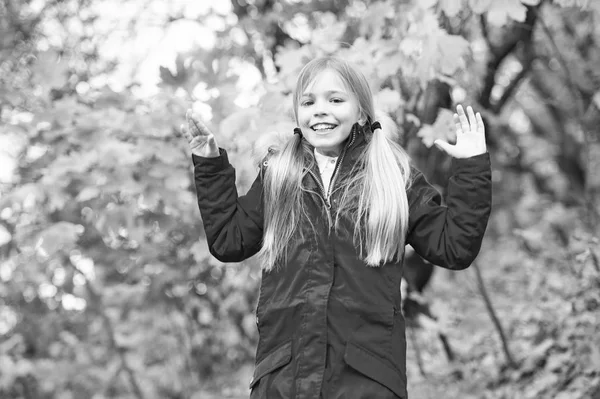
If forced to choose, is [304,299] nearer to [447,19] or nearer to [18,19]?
[447,19]

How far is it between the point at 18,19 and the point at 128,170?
222 cm

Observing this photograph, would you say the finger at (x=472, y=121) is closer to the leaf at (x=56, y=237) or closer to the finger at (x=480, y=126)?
the finger at (x=480, y=126)

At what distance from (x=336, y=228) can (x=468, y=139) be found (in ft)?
1.58

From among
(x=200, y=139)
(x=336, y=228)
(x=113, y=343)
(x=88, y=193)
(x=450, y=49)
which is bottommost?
(x=113, y=343)

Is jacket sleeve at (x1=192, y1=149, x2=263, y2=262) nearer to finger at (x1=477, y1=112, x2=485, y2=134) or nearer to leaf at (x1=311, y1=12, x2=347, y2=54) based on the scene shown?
finger at (x1=477, y1=112, x2=485, y2=134)

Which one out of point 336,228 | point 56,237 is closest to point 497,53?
point 56,237

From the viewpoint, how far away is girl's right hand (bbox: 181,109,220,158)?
2.53m

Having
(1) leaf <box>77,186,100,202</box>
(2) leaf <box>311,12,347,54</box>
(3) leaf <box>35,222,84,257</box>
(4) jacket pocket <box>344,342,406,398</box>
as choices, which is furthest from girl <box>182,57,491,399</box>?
(3) leaf <box>35,222,84,257</box>

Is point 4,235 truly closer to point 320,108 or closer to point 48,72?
point 48,72

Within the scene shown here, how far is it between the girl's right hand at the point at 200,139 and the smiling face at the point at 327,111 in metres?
0.30

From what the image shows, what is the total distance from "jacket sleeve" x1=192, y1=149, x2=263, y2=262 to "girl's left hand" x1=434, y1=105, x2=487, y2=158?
656 millimetres

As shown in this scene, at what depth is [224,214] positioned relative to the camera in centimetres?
253

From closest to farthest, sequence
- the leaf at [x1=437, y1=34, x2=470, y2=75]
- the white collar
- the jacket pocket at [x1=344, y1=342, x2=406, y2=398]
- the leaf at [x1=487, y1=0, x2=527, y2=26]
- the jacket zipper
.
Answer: the jacket pocket at [x1=344, y1=342, x2=406, y2=398]
the jacket zipper
the white collar
the leaf at [x1=487, y1=0, x2=527, y2=26]
the leaf at [x1=437, y1=34, x2=470, y2=75]

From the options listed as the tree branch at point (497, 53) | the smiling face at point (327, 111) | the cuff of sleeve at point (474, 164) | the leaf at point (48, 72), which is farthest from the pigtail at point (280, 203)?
the tree branch at point (497, 53)
